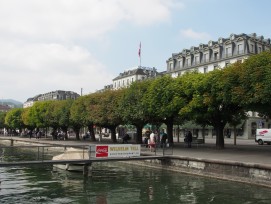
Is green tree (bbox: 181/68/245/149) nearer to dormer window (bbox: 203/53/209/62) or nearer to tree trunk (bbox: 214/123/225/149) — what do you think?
tree trunk (bbox: 214/123/225/149)

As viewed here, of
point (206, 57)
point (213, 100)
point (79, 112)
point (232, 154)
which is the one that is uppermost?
point (206, 57)

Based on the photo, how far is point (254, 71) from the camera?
31953 millimetres

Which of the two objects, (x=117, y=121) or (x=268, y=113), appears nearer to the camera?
(x=268, y=113)

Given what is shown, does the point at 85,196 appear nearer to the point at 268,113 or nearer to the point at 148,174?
the point at 148,174

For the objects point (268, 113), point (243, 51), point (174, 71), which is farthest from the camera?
point (174, 71)

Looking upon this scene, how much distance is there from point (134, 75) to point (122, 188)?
108427mm

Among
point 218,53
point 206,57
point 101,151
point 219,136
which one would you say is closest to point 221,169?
point 101,151

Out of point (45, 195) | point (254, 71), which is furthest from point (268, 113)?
point (45, 195)

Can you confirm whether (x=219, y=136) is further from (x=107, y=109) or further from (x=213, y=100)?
(x=107, y=109)

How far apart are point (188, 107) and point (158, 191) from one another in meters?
17.1

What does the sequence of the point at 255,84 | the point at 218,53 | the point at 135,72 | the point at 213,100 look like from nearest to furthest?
the point at 255,84 < the point at 213,100 < the point at 218,53 < the point at 135,72

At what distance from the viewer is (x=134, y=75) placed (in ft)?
430

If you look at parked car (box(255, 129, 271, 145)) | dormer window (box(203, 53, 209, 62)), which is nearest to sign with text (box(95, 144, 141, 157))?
parked car (box(255, 129, 271, 145))

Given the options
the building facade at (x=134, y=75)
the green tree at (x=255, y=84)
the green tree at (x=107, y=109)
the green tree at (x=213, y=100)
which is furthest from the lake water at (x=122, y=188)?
the building facade at (x=134, y=75)
